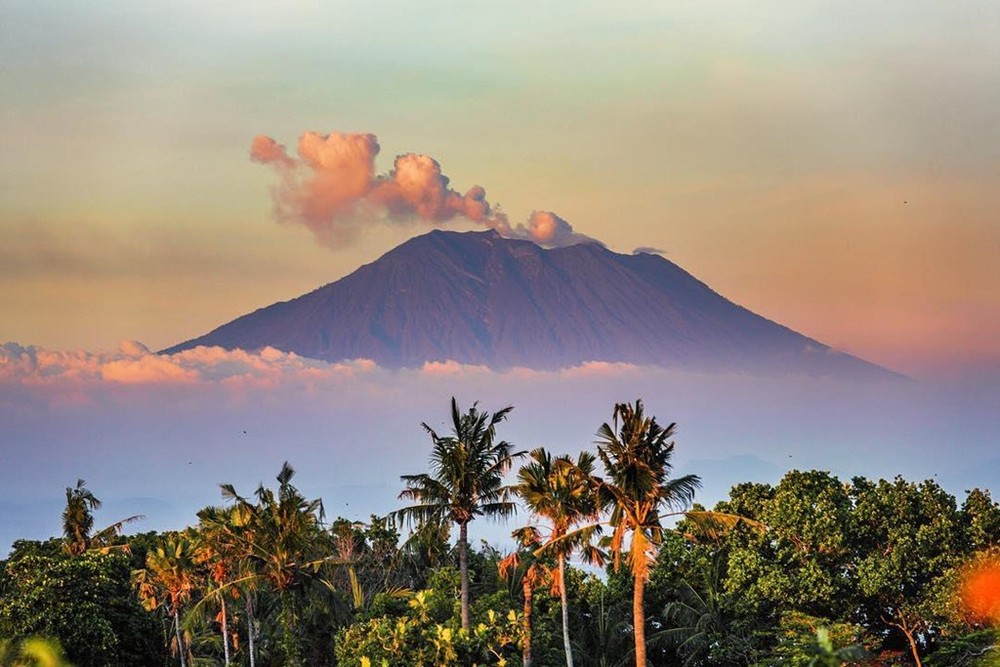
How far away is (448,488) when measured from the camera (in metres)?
46.1

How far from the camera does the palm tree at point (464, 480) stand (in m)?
Result: 45.8

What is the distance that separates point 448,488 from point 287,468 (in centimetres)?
587

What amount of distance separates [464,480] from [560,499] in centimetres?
412

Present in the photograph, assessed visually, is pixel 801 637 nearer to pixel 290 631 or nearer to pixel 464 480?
pixel 464 480

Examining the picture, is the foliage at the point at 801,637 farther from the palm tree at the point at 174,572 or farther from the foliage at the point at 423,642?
the palm tree at the point at 174,572

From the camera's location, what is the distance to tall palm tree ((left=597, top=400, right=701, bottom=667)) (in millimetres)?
40250

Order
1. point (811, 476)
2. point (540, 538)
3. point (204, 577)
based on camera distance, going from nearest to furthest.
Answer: point (540, 538) < point (811, 476) < point (204, 577)

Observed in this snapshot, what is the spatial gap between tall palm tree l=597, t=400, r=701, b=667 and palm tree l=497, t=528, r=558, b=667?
163 inches

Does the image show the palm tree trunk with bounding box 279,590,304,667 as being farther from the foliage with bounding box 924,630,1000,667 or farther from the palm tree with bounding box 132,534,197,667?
the foliage with bounding box 924,630,1000,667

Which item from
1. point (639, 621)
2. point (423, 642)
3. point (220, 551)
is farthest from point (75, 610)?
point (639, 621)

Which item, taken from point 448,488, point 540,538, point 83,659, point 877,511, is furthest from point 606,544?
point 83,659

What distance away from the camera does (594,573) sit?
53594 mm

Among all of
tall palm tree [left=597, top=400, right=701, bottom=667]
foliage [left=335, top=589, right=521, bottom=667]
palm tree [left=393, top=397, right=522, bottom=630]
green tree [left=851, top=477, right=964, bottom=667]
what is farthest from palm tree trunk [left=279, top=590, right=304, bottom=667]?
green tree [left=851, top=477, right=964, bottom=667]

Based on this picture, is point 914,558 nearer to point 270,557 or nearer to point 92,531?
point 270,557
